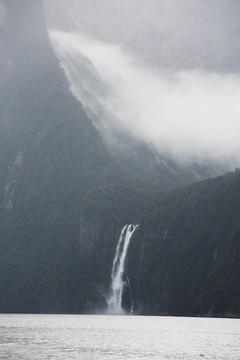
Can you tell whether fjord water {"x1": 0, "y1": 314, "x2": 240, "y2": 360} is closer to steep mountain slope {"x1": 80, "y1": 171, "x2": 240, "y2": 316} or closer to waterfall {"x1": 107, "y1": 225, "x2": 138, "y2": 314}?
steep mountain slope {"x1": 80, "y1": 171, "x2": 240, "y2": 316}

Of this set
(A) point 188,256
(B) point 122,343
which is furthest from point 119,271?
(B) point 122,343

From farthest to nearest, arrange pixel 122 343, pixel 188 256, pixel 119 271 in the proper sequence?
→ pixel 119 271, pixel 188 256, pixel 122 343

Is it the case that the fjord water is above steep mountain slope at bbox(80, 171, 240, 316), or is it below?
below

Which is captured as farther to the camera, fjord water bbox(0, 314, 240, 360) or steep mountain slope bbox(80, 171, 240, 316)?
steep mountain slope bbox(80, 171, 240, 316)

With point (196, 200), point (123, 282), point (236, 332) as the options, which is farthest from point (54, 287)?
point (236, 332)

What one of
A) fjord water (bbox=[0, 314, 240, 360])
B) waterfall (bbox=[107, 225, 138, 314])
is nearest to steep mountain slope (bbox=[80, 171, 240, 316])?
waterfall (bbox=[107, 225, 138, 314])

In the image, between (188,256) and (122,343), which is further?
(188,256)

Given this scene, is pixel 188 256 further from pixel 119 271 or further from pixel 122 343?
pixel 122 343
